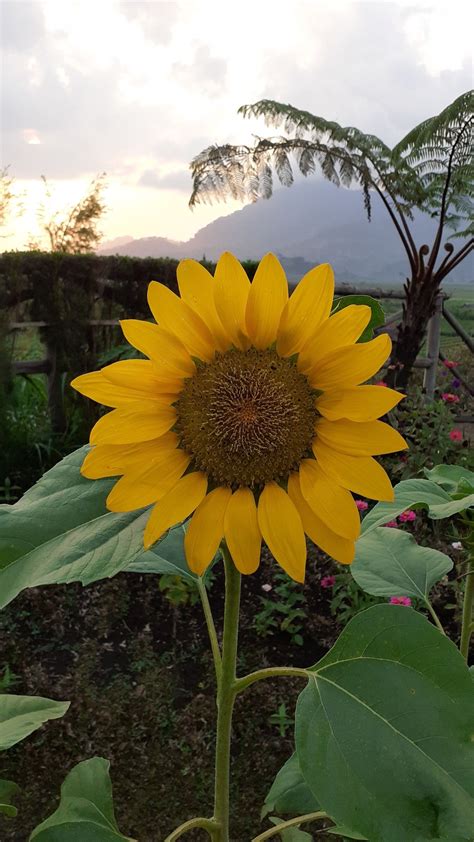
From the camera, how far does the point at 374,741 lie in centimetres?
63

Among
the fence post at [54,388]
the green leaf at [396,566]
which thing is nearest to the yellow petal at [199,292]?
the green leaf at [396,566]

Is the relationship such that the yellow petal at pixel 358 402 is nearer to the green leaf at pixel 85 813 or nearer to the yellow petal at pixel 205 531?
the yellow petal at pixel 205 531

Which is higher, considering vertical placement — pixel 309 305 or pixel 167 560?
pixel 309 305

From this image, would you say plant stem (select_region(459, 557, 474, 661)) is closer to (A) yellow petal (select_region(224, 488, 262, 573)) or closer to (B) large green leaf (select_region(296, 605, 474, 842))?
(B) large green leaf (select_region(296, 605, 474, 842))

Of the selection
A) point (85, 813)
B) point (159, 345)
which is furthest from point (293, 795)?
point (159, 345)

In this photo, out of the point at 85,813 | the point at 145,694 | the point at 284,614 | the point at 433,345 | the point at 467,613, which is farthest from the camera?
the point at 433,345

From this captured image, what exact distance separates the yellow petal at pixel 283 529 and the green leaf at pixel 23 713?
0.47 m

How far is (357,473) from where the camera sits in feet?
2.02

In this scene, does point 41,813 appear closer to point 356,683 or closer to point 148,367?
point 356,683

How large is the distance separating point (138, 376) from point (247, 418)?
11cm

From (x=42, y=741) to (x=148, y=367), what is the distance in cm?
220

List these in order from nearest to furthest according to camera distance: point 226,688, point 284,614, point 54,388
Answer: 1. point 226,688
2. point 284,614
3. point 54,388

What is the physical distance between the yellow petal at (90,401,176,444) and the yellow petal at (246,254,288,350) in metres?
0.12

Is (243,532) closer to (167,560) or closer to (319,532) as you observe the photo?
(319,532)
